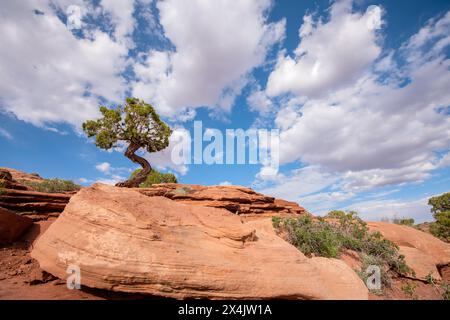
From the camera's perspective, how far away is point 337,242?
11.6 m

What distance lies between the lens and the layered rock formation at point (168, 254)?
5.22 metres

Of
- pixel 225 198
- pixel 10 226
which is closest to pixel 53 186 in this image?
pixel 10 226

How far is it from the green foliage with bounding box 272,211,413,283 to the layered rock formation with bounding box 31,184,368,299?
11.1ft

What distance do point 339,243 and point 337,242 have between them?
0.37 feet

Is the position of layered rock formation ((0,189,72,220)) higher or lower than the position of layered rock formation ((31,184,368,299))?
higher

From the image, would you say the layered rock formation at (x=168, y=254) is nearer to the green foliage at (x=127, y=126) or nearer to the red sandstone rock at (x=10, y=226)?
the red sandstone rock at (x=10, y=226)

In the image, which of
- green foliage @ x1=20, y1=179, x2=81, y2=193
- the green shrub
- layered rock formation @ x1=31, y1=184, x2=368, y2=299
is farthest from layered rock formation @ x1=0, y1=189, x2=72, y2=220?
the green shrub

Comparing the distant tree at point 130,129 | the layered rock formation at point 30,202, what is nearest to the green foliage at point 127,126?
the distant tree at point 130,129

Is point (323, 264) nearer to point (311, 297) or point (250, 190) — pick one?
point (311, 297)

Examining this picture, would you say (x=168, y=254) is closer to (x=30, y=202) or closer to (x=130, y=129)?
(x=30, y=202)

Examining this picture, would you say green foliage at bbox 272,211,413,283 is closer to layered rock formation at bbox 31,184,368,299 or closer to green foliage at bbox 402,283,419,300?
green foliage at bbox 402,283,419,300

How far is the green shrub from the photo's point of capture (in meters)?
10.8

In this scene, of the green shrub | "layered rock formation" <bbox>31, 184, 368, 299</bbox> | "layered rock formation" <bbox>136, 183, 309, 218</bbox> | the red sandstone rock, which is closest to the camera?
"layered rock formation" <bbox>31, 184, 368, 299</bbox>
